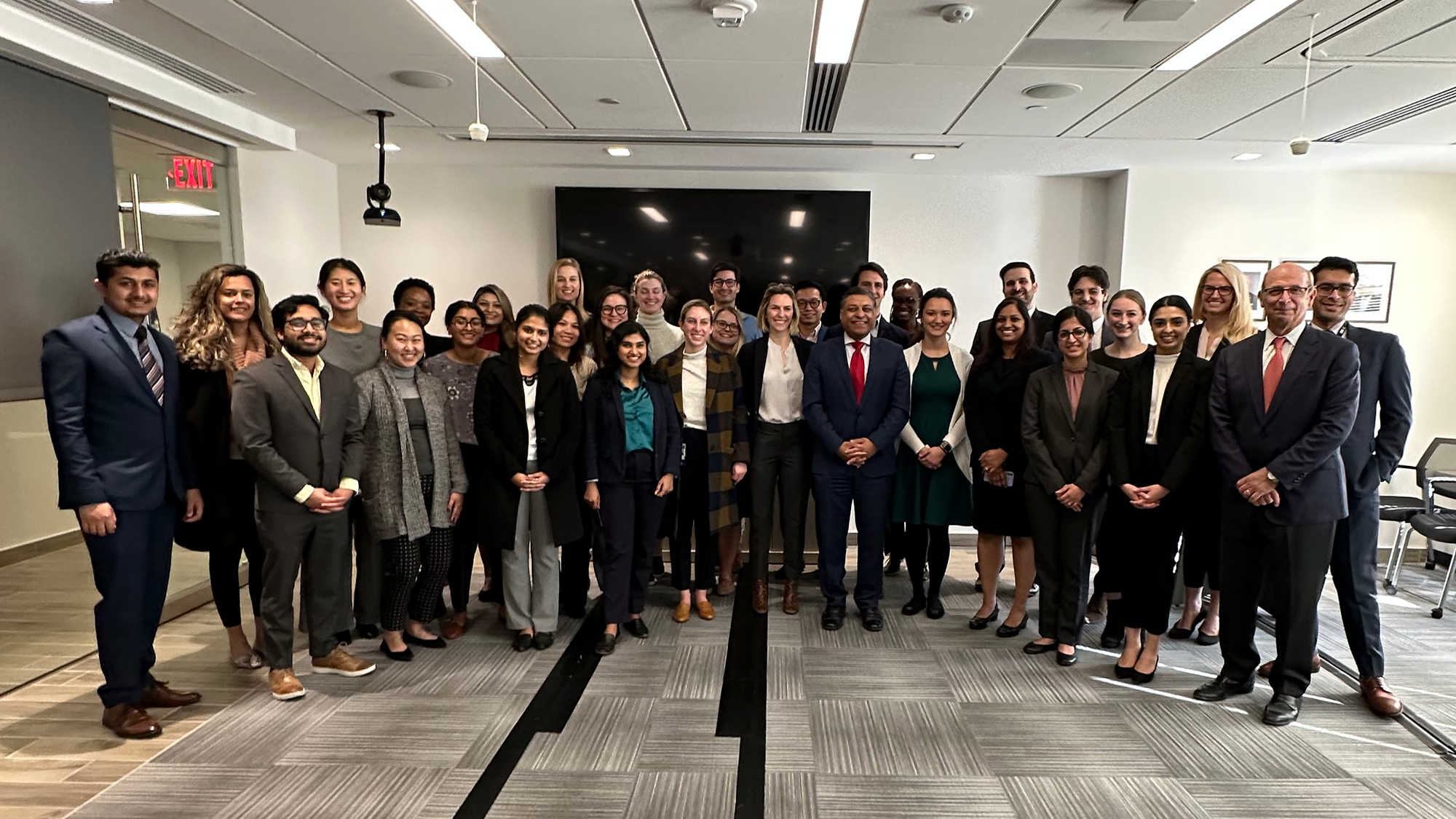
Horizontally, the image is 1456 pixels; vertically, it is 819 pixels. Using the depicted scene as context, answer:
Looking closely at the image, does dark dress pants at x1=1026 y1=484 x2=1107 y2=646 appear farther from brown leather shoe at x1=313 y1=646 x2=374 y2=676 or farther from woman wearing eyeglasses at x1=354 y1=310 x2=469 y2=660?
brown leather shoe at x1=313 y1=646 x2=374 y2=676

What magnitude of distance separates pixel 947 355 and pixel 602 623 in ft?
7.62

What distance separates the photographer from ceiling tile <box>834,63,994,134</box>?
3.90 m

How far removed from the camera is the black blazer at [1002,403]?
3.65 m

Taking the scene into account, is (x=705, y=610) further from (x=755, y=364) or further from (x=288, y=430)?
(x=288, y=430)

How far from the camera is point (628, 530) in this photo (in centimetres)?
369

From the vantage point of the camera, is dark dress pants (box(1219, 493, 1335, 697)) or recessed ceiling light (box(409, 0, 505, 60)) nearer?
dark dress pants (box(1219, 493, 1335, 697))

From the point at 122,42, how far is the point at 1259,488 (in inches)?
216

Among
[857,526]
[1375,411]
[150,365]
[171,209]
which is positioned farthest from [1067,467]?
[171,209]

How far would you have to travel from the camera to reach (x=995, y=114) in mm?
4711

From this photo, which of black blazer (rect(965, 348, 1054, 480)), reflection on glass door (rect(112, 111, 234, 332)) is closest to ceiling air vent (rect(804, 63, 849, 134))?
black blazer (rect(965, 348, 1054, 480))

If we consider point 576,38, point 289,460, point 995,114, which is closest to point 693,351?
point 576,38

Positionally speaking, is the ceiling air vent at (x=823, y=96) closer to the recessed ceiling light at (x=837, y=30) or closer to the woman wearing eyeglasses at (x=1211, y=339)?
the recessed ceiling light at (x=837, y=30)

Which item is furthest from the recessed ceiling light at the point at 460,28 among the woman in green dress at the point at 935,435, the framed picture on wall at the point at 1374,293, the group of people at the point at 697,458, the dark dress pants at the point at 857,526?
the framed picture on wall at the point at 1374,293

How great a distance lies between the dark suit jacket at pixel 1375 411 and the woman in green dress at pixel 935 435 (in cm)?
157
